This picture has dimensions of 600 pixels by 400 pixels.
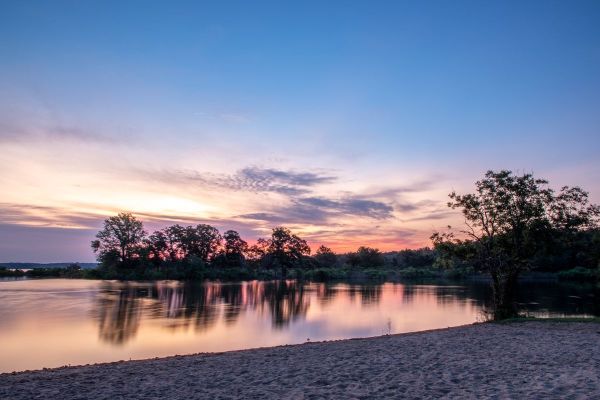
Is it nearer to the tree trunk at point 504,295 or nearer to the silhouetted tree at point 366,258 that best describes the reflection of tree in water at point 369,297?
the tree trunk at point 504,295

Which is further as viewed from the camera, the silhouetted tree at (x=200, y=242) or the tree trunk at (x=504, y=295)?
the silhouetted tree at (x=200, y=242)

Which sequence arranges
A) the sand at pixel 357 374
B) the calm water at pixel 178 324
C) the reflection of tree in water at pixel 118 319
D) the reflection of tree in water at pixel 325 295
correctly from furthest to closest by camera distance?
the reflection of tree in water at pixel 325 295, the reflection of tree in water at pixel 118 319, the calm water at pixel 178 324, the sand at pixel 357 374

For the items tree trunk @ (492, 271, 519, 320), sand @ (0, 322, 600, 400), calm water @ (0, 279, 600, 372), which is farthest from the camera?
tree trunk @ (492, 271, 519, 320)

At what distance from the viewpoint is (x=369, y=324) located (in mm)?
25891

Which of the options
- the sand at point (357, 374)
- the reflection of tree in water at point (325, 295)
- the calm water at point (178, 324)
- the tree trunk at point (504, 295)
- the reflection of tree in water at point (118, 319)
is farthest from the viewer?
the reflection of tree in water at point (325, 295)

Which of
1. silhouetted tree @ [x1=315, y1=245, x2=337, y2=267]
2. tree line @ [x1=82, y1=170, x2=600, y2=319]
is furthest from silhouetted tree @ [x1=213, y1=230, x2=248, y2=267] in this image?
silhouetted tree @ [x1=315, y1=245, x2=337, y2=267]

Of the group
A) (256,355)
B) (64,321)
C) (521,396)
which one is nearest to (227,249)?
(64,321)

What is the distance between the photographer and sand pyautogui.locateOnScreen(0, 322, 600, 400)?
7.85 meters

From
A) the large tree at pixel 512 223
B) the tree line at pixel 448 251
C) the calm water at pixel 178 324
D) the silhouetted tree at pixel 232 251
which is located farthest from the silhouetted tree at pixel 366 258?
the large tree at pixel 512 223

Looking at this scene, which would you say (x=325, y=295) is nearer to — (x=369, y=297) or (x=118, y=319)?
(x=369, y=297)

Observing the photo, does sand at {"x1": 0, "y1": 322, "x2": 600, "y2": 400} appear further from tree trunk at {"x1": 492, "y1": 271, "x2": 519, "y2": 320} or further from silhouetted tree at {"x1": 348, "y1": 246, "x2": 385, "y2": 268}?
silhouetted tree at {"x1": 348, "y1": 246, "x2": 385, "y2": 268}

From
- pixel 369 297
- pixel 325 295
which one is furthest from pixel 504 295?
pixel 325 295

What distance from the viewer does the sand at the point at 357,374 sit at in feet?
25.8

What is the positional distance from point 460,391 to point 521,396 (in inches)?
37.3
